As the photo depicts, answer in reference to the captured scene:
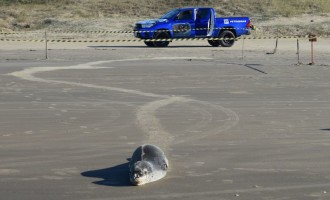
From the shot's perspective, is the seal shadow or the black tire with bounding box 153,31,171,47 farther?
the black tire with bounding box 153,31,171,47

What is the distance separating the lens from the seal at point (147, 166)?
11305 mm

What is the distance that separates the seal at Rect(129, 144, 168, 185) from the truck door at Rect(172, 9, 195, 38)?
31290 mm

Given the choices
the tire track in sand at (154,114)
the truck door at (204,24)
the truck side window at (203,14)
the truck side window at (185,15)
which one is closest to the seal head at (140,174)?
the tire track in sand at (154,114)

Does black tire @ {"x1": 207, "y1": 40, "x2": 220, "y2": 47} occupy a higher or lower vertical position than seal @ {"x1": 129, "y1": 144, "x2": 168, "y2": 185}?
lower

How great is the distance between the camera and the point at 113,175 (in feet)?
39.6

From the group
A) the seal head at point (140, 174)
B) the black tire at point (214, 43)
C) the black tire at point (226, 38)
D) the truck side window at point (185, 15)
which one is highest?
the seal head at point (140, 174)

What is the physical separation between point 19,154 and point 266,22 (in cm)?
4567

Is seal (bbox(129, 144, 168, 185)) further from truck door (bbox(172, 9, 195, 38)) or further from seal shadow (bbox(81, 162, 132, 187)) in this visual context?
truck door (bbox(172, 9, 195, 38))

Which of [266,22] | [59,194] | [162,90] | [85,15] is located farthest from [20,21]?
[59,194]

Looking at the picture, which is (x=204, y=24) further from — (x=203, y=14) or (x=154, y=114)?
(x=154, y=114)

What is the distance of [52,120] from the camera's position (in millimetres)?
17688

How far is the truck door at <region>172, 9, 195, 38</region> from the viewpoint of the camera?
142ft

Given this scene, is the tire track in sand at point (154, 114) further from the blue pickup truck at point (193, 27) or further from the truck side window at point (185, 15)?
the truck side window at point (185, 15)

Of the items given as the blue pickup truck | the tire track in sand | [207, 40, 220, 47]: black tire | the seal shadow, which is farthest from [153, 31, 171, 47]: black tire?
the seal shadow
